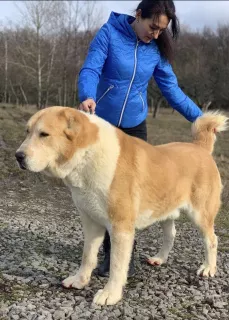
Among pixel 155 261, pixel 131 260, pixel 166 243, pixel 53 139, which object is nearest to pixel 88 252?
pixel 131 260

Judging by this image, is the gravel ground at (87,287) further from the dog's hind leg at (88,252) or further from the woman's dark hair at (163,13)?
the woman's dark hair at (163,13)

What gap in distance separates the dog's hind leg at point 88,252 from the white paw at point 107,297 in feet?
1.24


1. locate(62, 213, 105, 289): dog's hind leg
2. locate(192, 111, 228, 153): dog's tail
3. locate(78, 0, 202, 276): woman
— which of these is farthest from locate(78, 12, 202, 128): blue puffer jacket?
locate(62, 213, 105, 289): dog's hind leg

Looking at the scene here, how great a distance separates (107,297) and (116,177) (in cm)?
119

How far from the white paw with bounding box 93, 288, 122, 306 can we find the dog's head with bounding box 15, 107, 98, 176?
4.44 ft

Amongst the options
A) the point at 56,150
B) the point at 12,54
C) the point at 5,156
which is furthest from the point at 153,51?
the point at 12,54

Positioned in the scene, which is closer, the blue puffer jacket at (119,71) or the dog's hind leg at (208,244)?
the blue puffer jacket at (119,71)

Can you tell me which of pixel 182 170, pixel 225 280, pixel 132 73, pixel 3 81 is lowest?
pixel 3 81

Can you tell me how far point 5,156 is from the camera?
479 inches

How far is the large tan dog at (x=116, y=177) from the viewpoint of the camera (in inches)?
142

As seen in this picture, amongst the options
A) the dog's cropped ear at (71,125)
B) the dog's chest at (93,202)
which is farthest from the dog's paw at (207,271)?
the dog's cropped ear at (71,125)

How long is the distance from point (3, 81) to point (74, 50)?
7.59 m

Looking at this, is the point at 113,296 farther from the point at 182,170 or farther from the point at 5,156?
the point at 5,156

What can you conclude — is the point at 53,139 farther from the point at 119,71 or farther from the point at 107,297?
the point at 107,297
